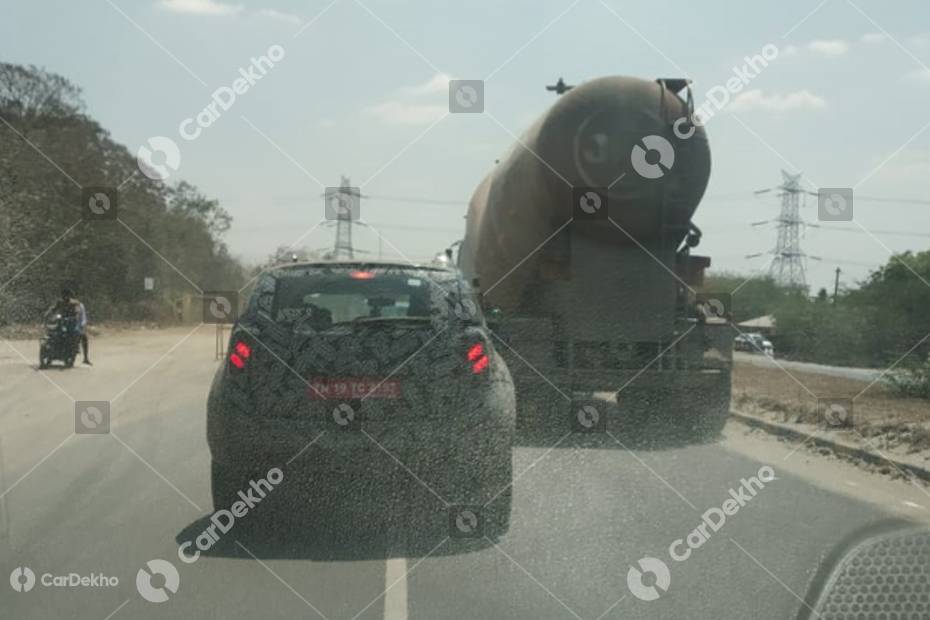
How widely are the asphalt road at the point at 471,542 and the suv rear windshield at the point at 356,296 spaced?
39.8 inches

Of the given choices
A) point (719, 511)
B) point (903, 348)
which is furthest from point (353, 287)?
point (903, 348)

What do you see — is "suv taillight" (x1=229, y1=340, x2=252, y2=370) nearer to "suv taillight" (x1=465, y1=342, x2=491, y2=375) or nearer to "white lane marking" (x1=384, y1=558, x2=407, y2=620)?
"suv taillight" (x1=465, y1=342, x2=491, y2=375)

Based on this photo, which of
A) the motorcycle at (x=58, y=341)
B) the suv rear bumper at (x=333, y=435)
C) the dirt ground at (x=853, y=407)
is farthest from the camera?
the motorcycle at (x=58, y=341)

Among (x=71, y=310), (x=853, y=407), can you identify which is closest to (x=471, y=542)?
(x=853, y=407)

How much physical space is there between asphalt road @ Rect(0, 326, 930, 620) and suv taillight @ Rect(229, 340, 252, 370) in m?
1.05

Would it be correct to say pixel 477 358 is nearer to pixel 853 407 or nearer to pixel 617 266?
pixel 617 266

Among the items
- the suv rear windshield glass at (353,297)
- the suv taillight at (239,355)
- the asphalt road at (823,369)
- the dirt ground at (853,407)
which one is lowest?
the asphalt road at (823,369)

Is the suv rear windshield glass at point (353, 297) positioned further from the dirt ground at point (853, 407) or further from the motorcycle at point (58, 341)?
the motorcycle at point (58, 341)

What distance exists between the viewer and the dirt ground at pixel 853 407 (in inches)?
437

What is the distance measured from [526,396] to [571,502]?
194 inches

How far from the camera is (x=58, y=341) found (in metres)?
17.2

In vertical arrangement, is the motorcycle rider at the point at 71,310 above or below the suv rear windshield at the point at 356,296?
below

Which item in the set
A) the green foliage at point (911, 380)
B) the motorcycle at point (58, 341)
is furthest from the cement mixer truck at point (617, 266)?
the motorcycle at point (58, 341)

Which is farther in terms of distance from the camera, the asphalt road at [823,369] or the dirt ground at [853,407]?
the asphalt road at [823,369]
